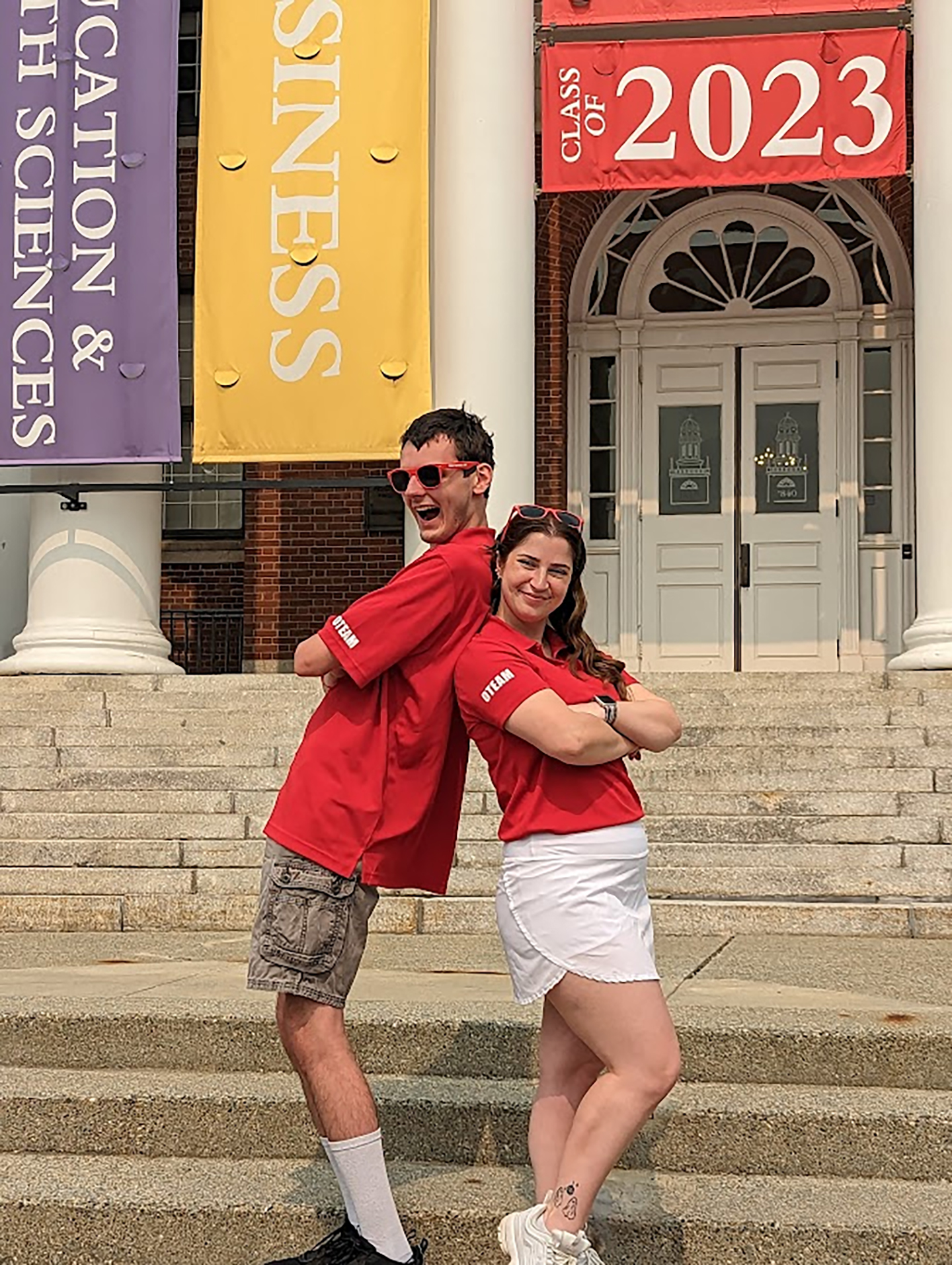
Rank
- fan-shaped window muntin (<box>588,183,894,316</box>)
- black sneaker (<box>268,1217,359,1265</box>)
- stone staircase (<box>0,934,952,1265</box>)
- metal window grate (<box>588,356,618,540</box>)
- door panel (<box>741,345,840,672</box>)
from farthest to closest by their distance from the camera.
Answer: metal window grate (<box>588,356,618,540</box>)
fan-shaped window muntin (<box>588,183,894,316</box>)
door panel (<box>741,345,840,672</box>)
stone staircase (<box>0,934,952,1265</box>)
black sneaker (<box>268,1217,359,1265</box>)

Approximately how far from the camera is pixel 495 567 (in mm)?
3730

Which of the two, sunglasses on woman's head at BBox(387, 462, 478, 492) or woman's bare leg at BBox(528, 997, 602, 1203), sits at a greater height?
sunglasses on woman's head at BBox(387, 462, 478, 492)

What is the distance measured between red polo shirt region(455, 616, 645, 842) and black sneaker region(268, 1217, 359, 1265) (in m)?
0.96

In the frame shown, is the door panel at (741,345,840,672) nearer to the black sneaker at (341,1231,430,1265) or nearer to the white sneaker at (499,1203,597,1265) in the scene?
the black sneaker at (341,1231,430,1265)

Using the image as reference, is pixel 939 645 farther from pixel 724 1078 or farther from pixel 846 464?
pixel 724 1078

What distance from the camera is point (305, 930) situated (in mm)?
3643

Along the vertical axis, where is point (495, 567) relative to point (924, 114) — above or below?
below

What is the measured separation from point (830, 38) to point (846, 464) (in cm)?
463

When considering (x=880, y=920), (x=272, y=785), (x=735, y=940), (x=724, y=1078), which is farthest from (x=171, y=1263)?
→ (x=272, y=785)

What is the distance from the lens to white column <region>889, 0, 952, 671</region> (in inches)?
427

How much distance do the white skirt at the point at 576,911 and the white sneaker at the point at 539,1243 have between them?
41cm

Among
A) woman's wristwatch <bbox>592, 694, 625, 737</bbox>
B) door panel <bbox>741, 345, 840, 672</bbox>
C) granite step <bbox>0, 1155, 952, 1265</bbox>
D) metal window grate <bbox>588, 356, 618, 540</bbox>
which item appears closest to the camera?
woman's wristwatch <bbox>592, 694, 625, 737</bbox>

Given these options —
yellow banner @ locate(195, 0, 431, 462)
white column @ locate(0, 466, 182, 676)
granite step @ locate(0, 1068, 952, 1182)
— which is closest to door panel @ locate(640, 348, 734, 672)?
yellow banner @ locate(195, 0, 431, 462)

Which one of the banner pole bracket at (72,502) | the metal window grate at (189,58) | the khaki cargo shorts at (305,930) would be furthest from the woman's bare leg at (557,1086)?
the metal window grate at (189,58)
